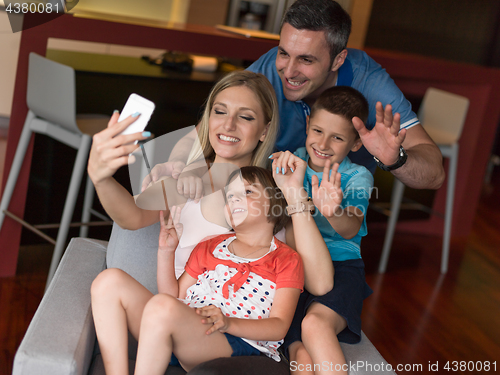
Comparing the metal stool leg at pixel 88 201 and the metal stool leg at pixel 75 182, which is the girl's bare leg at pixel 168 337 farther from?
the metal stool leg at pixel 88 201

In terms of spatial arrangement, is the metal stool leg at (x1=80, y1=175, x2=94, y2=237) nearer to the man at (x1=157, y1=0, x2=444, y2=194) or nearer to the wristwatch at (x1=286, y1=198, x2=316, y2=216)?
the man at (x1=157, y1=0, x2=444, y2=194)

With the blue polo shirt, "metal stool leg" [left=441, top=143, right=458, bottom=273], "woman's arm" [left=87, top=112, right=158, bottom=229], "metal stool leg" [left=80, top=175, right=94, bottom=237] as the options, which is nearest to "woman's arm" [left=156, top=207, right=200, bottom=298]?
"woman's arm" [left=87, top=112, right=158, bottom=229]

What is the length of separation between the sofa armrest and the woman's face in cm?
49

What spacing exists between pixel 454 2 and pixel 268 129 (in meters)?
3.80

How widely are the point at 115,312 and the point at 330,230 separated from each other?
643 mm

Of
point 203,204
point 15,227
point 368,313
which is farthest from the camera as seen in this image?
point 368,313

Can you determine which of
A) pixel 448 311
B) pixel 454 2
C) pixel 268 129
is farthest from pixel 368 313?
pixel 454 2

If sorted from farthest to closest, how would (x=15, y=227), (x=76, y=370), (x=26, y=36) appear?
(x=15, y=227) → (x=26, y=36) → (x=76, y=370)

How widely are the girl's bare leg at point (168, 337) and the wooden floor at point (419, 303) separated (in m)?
0.88

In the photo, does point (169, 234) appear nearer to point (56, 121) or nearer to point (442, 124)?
point (56, 121)

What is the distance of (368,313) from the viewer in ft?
8.00

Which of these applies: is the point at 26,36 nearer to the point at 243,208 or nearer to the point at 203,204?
the point at 203,204

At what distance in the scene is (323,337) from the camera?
1.20m

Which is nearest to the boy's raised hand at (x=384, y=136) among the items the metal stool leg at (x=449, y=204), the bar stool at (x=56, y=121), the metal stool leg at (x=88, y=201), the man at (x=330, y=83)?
the man at (x=330, y=83)
